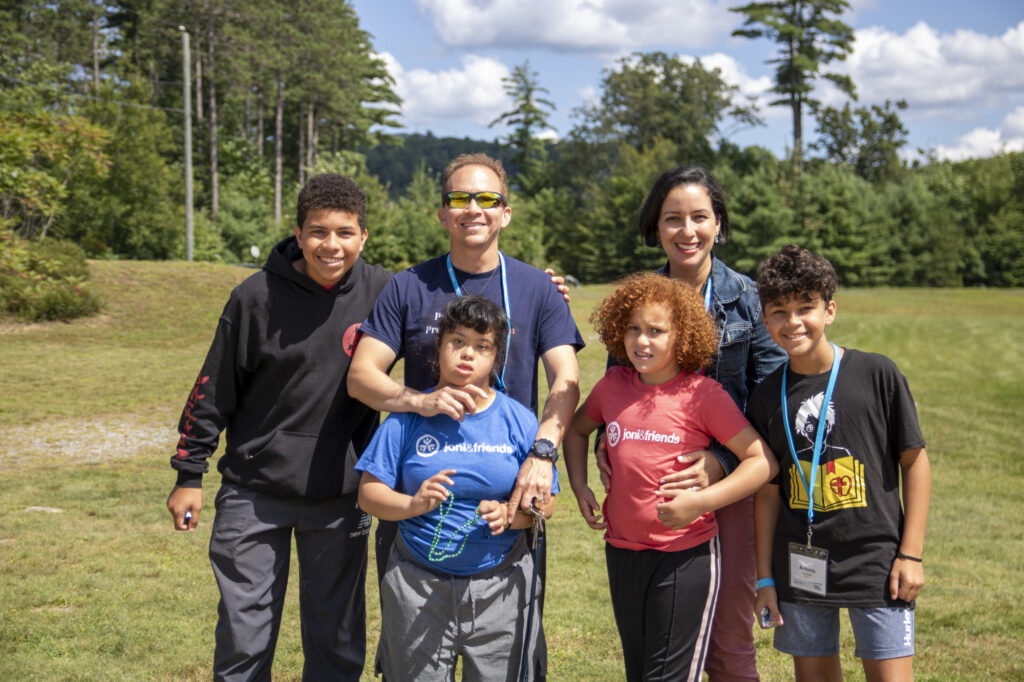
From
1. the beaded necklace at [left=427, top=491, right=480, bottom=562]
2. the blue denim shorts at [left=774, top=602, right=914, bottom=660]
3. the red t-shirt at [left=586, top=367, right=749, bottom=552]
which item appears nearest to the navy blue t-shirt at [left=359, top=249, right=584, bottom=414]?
the red t-shirt at [left=586, top=367, right=749, bottom=552]

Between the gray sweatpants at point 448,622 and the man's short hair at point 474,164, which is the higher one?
the man's short hair at point 474,164

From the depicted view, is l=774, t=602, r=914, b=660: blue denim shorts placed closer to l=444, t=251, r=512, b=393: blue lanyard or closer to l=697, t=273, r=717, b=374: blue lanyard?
l=697, t=273, r=717, b=374: blue lanyard

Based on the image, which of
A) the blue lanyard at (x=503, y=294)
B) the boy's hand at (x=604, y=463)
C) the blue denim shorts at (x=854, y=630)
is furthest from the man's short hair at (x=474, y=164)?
the blue denim shorts at (x=854, y=630)

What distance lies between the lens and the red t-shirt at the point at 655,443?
2.75m

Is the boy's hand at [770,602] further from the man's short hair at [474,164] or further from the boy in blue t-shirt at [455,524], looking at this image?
the man's short hair at [474,164]

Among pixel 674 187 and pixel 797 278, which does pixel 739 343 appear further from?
pixel 674 187

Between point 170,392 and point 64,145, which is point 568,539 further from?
point 170,392

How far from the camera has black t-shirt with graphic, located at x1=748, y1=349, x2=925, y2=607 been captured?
271 centimetres

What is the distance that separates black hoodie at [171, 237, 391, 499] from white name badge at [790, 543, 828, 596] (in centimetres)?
165

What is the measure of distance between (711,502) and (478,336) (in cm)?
91

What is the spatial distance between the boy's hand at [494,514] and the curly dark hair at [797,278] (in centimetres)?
114

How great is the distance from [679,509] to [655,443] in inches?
9.0

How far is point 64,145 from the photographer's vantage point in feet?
29.2

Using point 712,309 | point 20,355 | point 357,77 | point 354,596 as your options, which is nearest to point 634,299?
point 712,309
